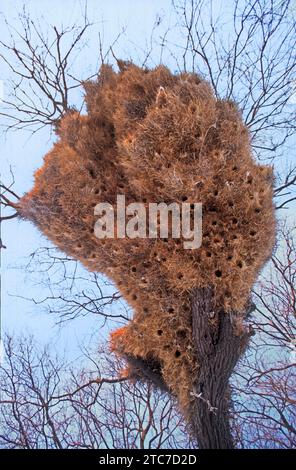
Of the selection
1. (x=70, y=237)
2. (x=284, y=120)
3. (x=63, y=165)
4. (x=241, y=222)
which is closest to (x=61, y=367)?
(x=70, y=237)

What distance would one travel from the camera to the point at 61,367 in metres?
7.81

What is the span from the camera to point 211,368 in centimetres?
459

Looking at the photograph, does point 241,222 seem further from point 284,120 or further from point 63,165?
point 284,120

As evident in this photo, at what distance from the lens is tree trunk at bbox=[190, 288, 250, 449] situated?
4566mm

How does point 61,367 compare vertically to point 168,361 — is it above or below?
above

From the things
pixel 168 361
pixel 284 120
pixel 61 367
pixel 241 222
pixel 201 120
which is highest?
pixel 284 120

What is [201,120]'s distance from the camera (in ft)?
14.7

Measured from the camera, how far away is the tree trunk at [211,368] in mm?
4566

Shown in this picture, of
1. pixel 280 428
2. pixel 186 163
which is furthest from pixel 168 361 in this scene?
pixel 280 428
